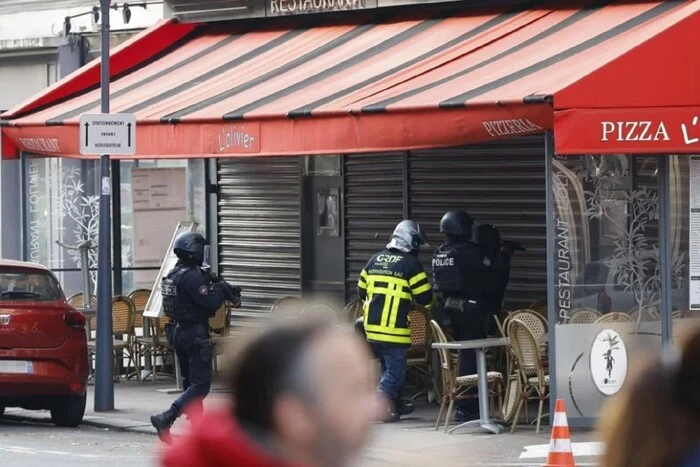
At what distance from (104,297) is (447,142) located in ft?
13.1

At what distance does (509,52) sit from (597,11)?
957 millimetres

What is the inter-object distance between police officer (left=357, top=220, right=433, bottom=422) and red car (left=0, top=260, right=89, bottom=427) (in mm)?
2617

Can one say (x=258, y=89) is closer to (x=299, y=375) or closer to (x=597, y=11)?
(x=597, y=11)

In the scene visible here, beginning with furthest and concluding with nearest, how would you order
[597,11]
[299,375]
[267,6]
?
1. [267,6]
2. [597,11]
3. [299,375]

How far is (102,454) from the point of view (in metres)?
12.4

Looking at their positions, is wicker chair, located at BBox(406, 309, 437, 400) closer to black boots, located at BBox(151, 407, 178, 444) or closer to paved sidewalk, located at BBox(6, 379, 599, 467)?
paved sidewalk, located at BBox(6, 379, 599, 467)

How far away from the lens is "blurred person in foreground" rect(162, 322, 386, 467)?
2.23 meters

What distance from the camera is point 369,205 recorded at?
55.8ft

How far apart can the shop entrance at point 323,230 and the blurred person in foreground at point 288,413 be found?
590 inches

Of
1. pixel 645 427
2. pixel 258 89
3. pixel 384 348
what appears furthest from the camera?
pixel 258 89

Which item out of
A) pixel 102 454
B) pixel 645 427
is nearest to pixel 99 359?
pixel 102 454

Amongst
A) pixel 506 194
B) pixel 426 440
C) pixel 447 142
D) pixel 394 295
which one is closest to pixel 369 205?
pixel 506 194

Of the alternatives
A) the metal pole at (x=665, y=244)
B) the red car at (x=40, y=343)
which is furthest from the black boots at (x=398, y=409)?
the red car at (x=40, y=343)

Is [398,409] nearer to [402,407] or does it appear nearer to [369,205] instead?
[402,407]
